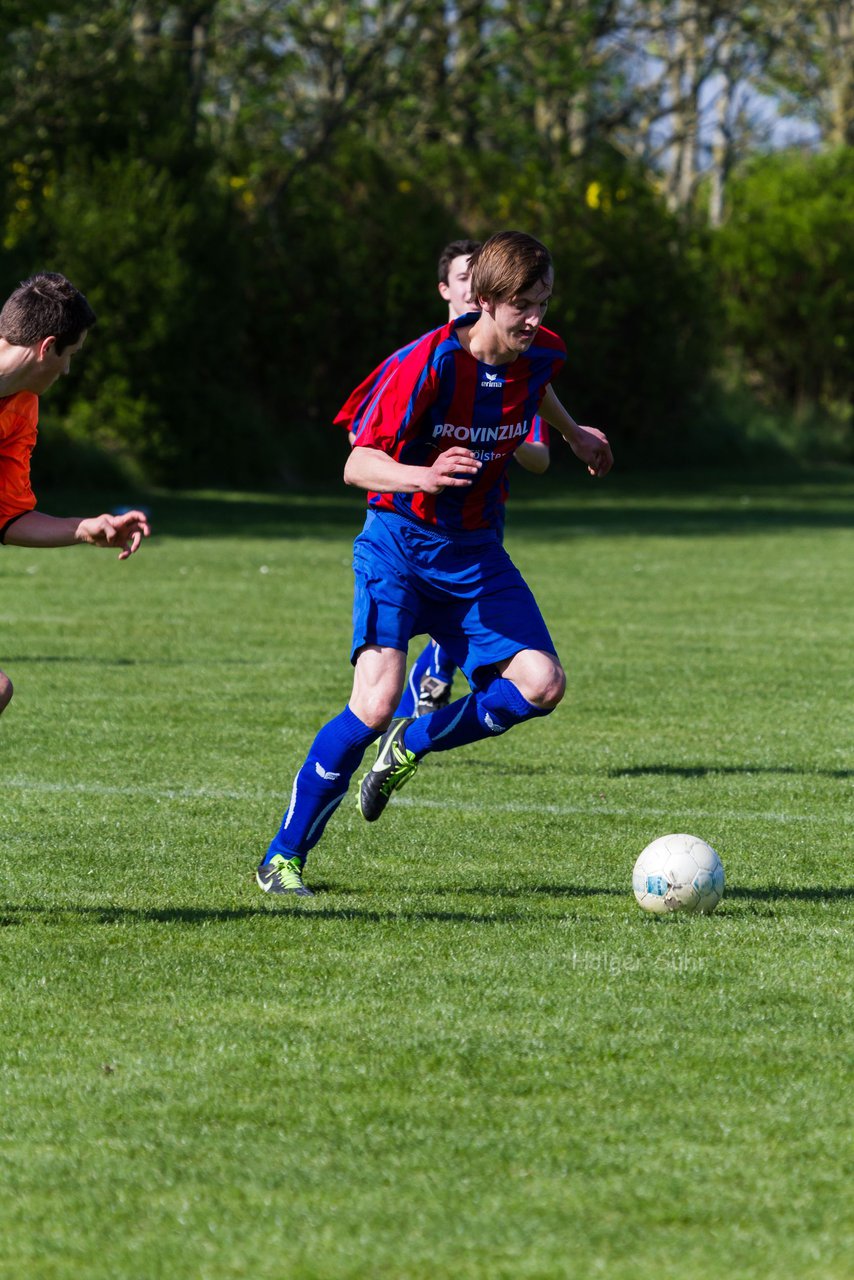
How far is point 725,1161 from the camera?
3.60 meters

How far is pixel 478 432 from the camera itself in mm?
5816

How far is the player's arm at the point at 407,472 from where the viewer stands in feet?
17.2

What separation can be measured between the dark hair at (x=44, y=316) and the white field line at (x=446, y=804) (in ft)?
9.14

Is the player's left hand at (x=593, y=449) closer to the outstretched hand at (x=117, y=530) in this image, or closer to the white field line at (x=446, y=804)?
the white field line at (x=446, y=804)

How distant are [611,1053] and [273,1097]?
2.67 feet

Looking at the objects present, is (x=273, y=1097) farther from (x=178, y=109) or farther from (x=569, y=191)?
(x=569, y=191)

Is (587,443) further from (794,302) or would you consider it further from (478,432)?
(794,302)

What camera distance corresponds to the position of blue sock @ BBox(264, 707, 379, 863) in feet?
19.0

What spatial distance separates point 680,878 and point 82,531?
2.07m

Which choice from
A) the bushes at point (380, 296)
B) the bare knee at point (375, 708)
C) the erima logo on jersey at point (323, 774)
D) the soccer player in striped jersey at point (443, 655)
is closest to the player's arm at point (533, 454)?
the soccer player in striped jersey at point (443, 655)

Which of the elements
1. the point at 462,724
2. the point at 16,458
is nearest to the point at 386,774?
the point at 462,724

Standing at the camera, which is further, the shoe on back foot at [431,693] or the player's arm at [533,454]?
the shoe on back foot at [431,693]

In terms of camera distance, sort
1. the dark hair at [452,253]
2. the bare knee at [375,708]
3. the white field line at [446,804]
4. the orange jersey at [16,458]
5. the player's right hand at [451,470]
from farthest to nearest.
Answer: the dark hair at [452,253]
the white field line at [446,804]
the bare knee at [375,708]
the orange jersey at [16,458]
the player's right hand at [451,470]

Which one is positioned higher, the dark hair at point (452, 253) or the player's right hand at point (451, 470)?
the dark hair at point (452, 253)
